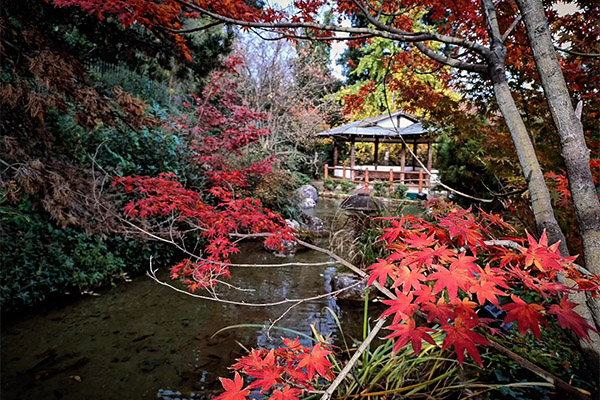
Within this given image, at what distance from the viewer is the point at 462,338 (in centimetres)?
87

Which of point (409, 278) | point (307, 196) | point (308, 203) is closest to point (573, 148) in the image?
point (409, 278)

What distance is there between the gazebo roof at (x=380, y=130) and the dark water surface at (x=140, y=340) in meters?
10.6

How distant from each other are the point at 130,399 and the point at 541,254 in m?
2.72

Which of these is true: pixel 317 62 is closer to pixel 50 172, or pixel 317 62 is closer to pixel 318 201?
pixel 318 201

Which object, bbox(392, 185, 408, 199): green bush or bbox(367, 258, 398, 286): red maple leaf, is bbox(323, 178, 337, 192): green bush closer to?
bbox(392, 185, 408, 199): green bush

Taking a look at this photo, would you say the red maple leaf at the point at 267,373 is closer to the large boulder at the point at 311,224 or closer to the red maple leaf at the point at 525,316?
the red maple leaf at the point at 525,316

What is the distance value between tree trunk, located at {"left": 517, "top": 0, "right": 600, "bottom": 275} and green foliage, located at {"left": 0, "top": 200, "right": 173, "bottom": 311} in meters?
4.07

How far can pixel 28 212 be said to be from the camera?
377 centimetres

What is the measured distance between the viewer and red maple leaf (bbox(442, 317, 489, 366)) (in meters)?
0.83

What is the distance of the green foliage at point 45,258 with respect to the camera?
11.1 ft

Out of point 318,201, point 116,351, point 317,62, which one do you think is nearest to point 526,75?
point 116,351

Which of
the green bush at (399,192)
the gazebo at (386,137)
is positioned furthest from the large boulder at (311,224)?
the gazebo at (386,137)

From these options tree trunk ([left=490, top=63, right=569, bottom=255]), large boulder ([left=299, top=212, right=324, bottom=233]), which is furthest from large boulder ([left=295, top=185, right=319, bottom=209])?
tree trunk ([left=490, top=63, right=569, bottom=255])

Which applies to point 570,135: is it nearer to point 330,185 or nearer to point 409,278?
point 409,278
